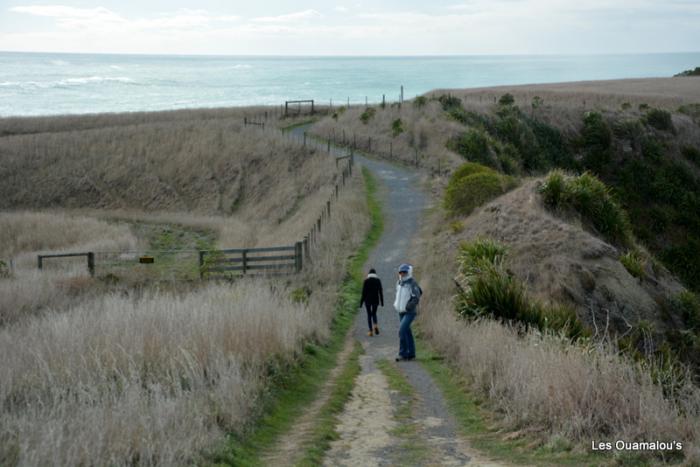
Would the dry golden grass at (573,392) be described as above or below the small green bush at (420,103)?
below

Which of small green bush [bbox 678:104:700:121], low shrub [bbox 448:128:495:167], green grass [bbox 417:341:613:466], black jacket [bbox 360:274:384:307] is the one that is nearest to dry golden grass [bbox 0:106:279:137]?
low shrub [bbox 448:128:495:167]

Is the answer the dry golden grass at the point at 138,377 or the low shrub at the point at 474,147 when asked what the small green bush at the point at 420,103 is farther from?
the dry golden grass at the point at 138,377

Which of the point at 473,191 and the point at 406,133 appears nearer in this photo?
the point at 473,191

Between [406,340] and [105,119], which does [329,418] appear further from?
[105,119]

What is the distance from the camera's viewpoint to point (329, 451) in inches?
367

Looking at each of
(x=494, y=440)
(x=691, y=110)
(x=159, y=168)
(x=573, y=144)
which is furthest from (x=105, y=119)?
(x=494, y=440)

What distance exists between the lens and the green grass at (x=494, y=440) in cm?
861

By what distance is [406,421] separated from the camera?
10.9m

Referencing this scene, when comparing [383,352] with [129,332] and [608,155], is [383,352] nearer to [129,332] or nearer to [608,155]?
[129,332]

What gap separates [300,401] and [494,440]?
3.14m

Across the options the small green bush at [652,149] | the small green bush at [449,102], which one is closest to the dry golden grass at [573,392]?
the small green bush at [652,149]

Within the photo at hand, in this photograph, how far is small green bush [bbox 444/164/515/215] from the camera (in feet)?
94.8

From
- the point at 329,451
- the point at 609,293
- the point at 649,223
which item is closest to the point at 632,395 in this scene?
the point at 329,451

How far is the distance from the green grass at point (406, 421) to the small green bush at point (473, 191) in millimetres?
14577
